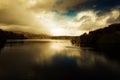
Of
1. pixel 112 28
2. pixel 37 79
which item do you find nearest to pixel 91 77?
pixel 37 79

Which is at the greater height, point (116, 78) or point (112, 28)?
point (112, 28)

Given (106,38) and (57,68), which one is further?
(106,38)

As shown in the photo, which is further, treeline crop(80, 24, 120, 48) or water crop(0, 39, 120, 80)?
treeline crop(80, 24, 120, 48)

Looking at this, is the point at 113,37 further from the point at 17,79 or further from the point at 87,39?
the point at 17,79

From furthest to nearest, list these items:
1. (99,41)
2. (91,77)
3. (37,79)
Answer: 1. (99,41)
2. (91,77)
3. (37,79)

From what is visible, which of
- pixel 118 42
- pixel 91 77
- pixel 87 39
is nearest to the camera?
pixel 91 77

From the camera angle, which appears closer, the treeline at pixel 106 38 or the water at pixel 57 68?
the water at pixel 57 68

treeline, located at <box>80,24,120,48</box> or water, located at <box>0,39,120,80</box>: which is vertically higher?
treeline, located at <box>80,24,120,48</box>

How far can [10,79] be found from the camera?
24.5 metres

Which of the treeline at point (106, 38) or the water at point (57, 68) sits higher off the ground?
the treeline at point (106, 38)

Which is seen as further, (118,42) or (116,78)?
(118,42)

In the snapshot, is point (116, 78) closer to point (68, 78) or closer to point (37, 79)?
point (68, 78)

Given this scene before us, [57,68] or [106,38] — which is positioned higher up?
[106,38]

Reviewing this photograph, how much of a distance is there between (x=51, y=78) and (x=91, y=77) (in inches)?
249
